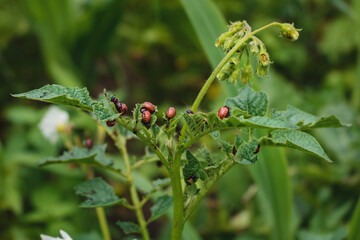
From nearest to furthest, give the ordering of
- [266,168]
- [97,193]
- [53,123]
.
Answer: [97,193] < [266,168] < [53,123]

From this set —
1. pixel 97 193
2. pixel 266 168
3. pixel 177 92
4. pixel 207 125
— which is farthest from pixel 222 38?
pixel 177 92

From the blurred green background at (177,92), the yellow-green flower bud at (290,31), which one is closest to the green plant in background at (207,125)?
the yellow-green flower bud at (290,31)

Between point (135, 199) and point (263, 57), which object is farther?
point (135, 199)

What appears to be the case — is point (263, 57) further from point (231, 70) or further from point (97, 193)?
point (97, 193)

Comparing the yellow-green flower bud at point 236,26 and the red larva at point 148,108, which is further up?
the yellow-green flower bud at point 236,26

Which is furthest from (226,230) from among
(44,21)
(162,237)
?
(44,21)

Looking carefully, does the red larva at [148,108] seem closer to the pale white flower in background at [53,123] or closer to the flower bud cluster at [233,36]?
the flower bud cluster at [233,36]

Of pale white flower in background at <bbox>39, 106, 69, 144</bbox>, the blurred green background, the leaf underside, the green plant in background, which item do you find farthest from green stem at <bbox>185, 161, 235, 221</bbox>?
pale white flower in background at <bbox>39, 106, 69, 144</bbox>
